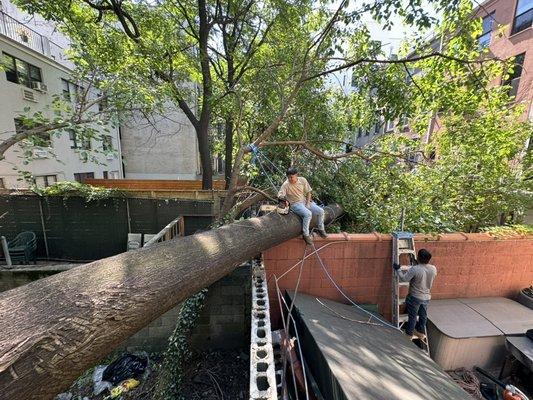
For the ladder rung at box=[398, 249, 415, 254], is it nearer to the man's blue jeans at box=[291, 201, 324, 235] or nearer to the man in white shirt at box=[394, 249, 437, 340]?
the man in white shirt at box=[394, 249, 437, 340]

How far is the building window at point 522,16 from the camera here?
9734 millimetres

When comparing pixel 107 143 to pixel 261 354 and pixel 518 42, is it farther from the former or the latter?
pixel 518 42

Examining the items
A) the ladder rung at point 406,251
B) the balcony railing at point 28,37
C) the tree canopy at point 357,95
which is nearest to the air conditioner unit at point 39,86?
the balcony railing at point 28,37

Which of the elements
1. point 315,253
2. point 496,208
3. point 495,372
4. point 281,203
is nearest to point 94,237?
point 281,203

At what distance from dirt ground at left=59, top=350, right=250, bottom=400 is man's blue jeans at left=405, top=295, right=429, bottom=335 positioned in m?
2.64

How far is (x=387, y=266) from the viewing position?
3.94 meters

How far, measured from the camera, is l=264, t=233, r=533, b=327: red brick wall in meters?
3.82

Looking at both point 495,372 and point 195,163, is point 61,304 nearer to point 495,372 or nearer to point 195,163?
point 495,372

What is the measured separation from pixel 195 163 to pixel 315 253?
19.1 m

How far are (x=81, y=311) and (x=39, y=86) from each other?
51.1ft

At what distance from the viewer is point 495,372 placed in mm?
3547

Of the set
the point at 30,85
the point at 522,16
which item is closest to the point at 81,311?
the point at 30,85

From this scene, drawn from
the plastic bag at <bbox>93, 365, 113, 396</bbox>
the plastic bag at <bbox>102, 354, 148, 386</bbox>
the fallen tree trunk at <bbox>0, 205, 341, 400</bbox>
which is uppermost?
the fallen tree trunk at <bbox>0, 205, 341, 400</bbox>

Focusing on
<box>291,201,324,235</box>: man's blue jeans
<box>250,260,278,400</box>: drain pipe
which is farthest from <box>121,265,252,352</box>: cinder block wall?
<box>250,260,278,400</box>: drain pipe
